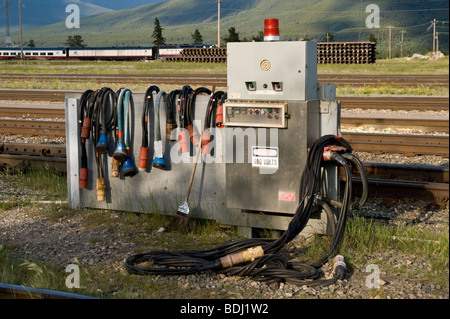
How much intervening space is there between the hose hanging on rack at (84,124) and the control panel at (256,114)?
1897mm

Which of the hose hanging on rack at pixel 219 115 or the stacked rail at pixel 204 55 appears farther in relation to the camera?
the stacked rail at pixel 204 55

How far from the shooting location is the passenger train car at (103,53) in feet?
210

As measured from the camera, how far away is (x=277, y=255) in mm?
5508

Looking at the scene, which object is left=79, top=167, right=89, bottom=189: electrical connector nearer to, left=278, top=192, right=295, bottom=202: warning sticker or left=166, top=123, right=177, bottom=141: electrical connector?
left=166, top=123, right=177, bottom=141: electrical connector

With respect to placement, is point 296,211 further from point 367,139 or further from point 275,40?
point 367,139

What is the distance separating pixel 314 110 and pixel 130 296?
2.53 metres

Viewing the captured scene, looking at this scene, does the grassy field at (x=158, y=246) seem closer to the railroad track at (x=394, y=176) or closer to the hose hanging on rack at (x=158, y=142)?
the hose hanging on rack at (x=158, y=142)

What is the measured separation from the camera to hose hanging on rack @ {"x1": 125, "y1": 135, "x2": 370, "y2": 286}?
5238 millimetres

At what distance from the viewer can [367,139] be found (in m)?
10.8

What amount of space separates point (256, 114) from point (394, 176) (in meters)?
3.18

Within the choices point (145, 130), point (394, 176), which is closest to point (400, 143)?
point (394, 176)

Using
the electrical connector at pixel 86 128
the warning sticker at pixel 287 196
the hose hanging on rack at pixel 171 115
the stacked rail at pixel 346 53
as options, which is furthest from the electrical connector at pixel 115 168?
the stacked rail at pixel 346 53

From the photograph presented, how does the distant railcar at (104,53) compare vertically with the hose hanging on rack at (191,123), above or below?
above
